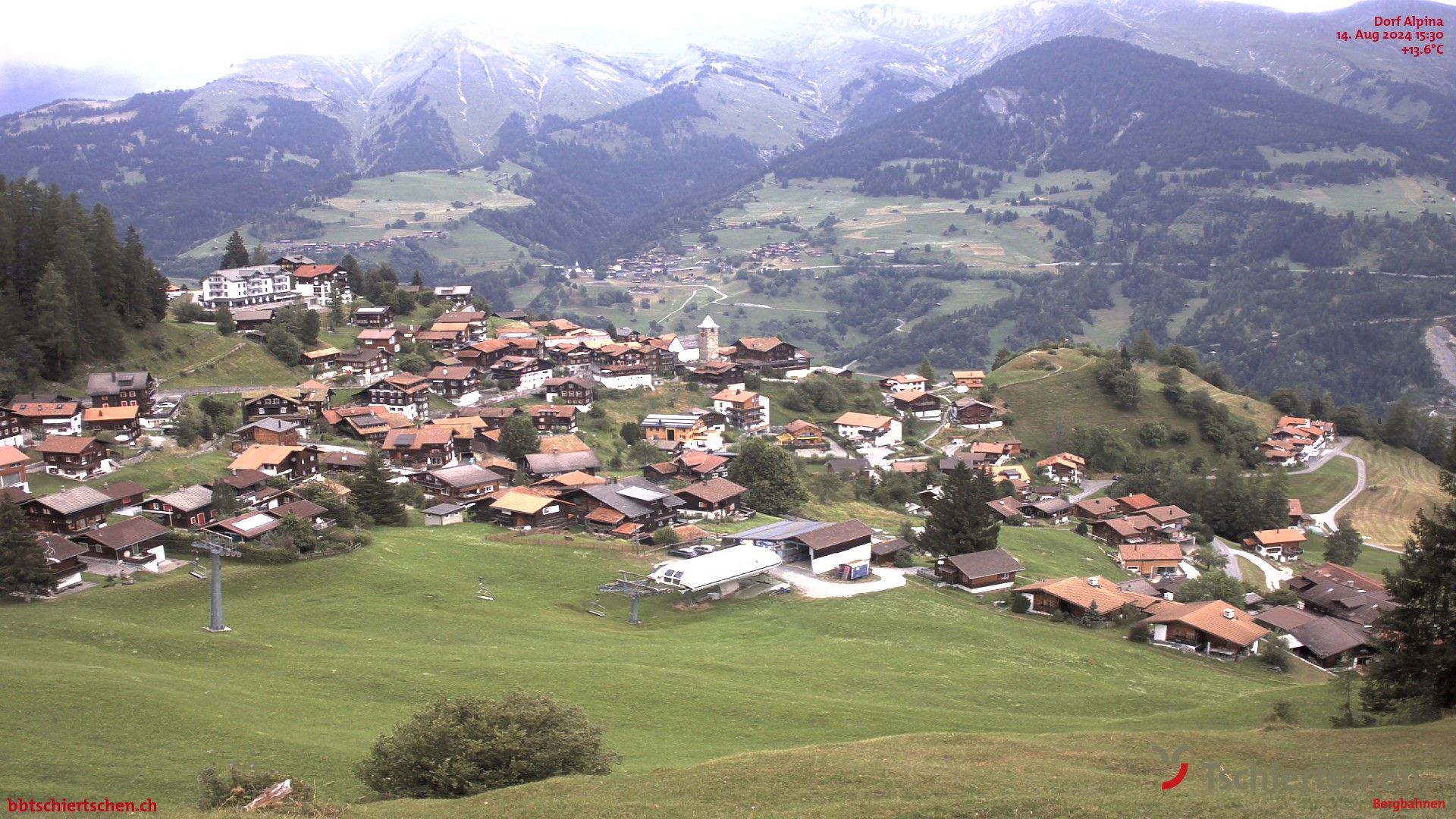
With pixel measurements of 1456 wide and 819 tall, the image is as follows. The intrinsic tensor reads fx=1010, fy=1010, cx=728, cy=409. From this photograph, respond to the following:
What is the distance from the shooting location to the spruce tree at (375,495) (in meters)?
50.2

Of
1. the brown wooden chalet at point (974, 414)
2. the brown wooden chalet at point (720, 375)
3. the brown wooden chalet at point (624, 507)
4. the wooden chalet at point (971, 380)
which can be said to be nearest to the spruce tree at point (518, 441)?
the brown wooden chalet at point (624, 507)

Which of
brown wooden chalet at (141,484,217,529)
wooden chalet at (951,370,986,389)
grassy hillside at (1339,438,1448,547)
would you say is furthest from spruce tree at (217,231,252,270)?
grassy hillside at (1339,438,1448,547)

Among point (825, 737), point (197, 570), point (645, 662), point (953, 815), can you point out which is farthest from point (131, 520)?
point (953, 815)

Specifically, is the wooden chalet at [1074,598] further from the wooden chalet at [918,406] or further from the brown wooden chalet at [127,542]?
the wooden chalet at [918,406]

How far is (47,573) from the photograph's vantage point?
115 ft

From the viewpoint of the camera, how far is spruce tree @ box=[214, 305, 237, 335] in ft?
271

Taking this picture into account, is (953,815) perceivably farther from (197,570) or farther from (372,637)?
(197,570)

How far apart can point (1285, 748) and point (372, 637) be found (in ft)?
88.8

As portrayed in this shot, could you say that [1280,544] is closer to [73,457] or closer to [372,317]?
[73,457]

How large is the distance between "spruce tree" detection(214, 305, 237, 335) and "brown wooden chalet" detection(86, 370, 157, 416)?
1965cm

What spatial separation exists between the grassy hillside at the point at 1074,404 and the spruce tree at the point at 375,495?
65.9 meters

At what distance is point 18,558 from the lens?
1363 inches

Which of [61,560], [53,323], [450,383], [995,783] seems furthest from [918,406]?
[995,783]

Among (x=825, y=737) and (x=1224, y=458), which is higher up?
(x=825, y=737)
